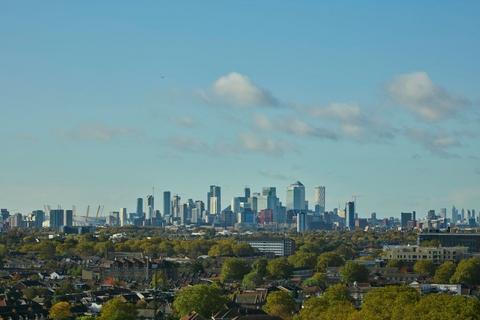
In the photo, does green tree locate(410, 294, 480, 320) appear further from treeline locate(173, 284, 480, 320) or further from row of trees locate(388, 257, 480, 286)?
row of trees locate(388, 257, 480, 286)

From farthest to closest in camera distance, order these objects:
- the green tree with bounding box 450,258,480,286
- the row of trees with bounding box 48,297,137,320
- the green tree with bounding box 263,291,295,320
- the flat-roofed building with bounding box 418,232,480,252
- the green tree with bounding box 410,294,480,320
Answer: the flat-roofed building with bounding box 418,232,480,252
the green tree with bounding box 450,258,480,286
the green tree with bounding box 263,291,295,320
the row of trees with bounding box 48,297,137,320
the green tree with bounding box 410,294,480,320

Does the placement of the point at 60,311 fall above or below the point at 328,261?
below

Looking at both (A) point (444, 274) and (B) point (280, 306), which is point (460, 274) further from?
(B) point (280, 306)

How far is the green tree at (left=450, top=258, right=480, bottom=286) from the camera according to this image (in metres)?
66.2

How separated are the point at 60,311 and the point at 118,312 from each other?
5.69 metres

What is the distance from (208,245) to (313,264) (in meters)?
25.8

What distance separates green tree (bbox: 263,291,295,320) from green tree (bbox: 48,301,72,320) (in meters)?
8.13

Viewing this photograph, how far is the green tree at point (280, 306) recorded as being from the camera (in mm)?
46125

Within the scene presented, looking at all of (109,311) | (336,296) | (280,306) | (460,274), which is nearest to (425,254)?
(460,274)

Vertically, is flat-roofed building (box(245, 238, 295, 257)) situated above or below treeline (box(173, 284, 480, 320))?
above

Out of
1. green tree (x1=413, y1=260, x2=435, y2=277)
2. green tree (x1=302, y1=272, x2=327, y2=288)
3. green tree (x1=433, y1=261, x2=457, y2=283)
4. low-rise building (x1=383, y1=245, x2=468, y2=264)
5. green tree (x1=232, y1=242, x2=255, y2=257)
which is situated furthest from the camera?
green tree (x1=232, y1=242, x2=255, y2=257)

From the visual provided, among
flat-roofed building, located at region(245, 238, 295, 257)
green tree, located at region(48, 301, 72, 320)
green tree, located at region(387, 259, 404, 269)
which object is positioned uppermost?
flat-roofed building, located at region(245, 238, 295, 257)

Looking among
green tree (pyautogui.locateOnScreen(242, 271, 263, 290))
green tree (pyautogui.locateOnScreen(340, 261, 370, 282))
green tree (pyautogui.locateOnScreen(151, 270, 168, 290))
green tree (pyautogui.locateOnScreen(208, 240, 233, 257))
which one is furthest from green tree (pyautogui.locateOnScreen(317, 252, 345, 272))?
green tree (pyautogui.locateOnScreen(208, 240, 233, 257))

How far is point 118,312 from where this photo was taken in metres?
41.6
